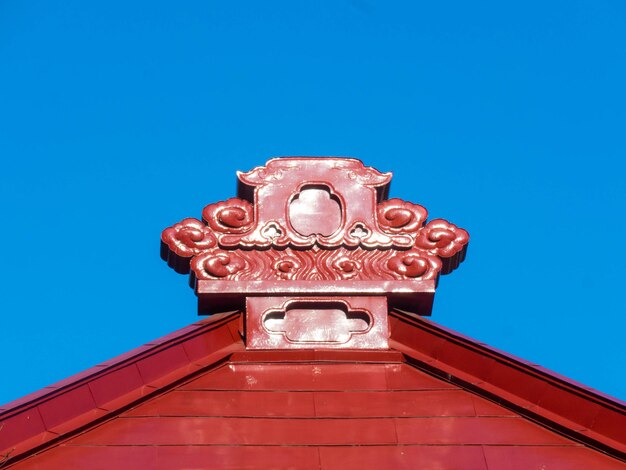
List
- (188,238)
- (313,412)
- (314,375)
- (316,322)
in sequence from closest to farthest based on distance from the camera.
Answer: (313,412) → (314,375) → (316,322) → (188,238)

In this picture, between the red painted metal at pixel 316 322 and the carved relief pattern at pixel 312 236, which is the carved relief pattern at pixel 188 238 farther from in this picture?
the red painted metal at pixel 316 322

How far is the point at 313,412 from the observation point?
11234mm

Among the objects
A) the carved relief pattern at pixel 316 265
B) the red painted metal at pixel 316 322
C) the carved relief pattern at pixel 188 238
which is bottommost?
the red painted metal at pixel 316 322

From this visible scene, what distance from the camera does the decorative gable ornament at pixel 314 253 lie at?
1227cm

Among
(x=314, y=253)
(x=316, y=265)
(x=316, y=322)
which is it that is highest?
(x=314, y=253)

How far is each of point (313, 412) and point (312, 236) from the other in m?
2.00

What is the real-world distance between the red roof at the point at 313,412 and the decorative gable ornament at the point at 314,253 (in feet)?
1.14

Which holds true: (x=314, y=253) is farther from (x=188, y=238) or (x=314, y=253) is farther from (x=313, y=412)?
(x=313, y=412)

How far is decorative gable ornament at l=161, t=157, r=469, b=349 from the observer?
1227 centimetres

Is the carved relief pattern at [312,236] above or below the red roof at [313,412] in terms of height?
above

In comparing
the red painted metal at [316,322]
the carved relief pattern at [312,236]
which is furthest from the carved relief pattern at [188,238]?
the red painted metal at [316,322]

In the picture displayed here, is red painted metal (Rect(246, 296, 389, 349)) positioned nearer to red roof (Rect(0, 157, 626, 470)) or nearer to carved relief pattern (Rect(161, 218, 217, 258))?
red roof (Rect(0, 157, 626, 470))

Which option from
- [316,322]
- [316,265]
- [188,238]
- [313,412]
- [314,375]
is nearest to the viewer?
[313,412]

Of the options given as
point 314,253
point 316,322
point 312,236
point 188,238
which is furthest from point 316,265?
point 188,238
